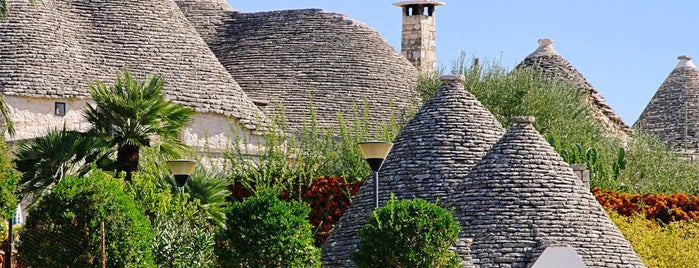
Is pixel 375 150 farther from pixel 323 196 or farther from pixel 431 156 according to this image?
pixel 323 196

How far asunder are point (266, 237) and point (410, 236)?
220 centimetres

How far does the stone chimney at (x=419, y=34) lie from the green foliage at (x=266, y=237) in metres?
29.9

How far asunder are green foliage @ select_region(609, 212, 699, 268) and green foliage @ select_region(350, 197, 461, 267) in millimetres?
8483

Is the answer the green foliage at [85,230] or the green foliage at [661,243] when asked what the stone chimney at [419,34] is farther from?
the green foliage at [85,230]

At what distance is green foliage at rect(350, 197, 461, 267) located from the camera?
2678 centimetres

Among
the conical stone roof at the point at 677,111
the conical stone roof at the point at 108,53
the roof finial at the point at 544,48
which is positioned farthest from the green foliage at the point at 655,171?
the conical stone roof at the point at 108,53

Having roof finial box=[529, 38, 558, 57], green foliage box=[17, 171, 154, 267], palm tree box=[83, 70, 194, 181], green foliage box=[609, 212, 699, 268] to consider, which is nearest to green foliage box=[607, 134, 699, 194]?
roof finial box=[529, 38, 558, 57]

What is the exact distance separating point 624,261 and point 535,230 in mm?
1591

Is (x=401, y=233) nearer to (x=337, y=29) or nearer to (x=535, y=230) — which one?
(x=535, y=230)

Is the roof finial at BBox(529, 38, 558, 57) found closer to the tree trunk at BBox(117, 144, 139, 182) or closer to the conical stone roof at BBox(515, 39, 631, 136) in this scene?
the conical stone roof at BBox(515, 39, 631, 136)

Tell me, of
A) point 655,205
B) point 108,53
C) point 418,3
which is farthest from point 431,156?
point 418,3

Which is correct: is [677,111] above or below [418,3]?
below

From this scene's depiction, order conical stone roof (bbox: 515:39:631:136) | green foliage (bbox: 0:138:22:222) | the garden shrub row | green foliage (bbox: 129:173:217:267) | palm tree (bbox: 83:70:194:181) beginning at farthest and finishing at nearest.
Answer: conical stone roof (bbox: 515:39:631:136), the garden shrub row, palm tree (bbox: 83:70:194:181), green foliage (bbox: 129:173:217:267), green foliage (bbox: 0:138:22:222)

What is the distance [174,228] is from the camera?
3008 centimetres
